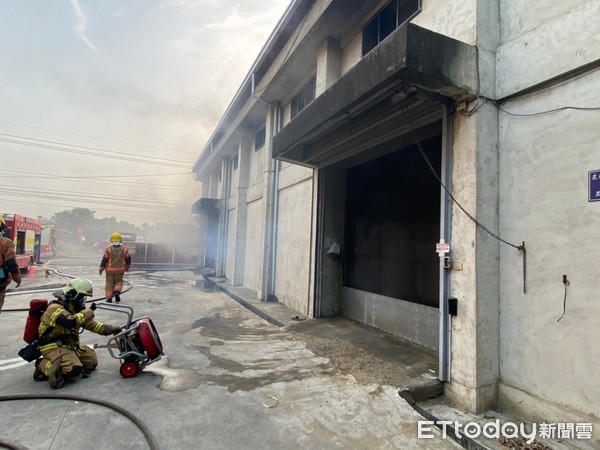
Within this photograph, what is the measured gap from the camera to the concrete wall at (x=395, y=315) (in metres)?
5.14

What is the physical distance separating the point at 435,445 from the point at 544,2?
176 inches

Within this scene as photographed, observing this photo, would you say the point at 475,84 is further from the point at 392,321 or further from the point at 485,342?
the point at 392,321

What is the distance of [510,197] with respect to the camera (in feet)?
11.2

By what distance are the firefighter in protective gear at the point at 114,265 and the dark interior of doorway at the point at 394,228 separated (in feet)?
18.9

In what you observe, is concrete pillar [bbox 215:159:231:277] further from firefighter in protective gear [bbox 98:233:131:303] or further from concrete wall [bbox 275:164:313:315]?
firefighter in protective gear [bbox 98:233:131:303]

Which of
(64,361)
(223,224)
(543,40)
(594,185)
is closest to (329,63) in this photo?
(543,40)

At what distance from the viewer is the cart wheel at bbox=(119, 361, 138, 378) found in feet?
12.9

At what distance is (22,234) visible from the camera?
14359mm

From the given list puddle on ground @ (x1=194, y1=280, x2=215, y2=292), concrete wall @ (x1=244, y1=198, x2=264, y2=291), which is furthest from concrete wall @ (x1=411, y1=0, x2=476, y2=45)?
puddle on ground @ (x1=194, y1=280, x2=215, y2=292)

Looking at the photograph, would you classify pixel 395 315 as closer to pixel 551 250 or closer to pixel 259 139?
pixel 551 250

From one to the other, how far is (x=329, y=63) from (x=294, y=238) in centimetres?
419

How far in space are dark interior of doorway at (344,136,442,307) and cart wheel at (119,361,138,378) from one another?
472cm

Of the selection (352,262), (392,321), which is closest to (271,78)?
(352,262)

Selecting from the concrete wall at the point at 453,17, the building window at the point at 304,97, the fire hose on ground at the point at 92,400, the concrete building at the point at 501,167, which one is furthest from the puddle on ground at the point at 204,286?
the concrete wall at the point at 453,17
